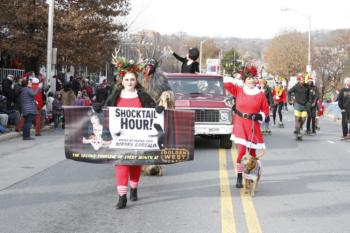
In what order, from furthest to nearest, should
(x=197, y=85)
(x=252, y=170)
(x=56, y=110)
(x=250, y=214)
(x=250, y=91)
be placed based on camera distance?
(x=56, y=110)
(x=197, y=85)
(x=250, y=91)
(x=252, y=170)
(x=250, y=214)

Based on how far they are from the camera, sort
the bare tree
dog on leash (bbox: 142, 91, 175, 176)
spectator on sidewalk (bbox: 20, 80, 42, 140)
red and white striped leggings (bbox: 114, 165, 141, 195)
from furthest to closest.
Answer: the bare tree, spectator on sidewalk (bbox: 20, 80, 42, 140), dog on leash (bbox: 142, 91, 175, 176), red and white striped leggings (bbox: 114, 165, 141, 195)

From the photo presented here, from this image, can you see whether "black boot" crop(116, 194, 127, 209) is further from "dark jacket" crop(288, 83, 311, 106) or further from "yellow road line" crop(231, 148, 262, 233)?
"dark jacket" crop(288, 83, 311, 106)

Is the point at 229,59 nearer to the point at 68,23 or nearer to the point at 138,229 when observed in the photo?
the point at 68,23

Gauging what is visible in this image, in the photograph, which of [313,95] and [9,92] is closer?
[9,92]

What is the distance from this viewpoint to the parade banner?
7484 millimetres

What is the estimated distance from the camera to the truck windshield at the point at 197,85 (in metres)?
14.2

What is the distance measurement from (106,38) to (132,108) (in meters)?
22.4

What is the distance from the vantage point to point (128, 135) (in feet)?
24.7

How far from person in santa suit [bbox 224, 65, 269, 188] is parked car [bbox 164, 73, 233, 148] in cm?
466

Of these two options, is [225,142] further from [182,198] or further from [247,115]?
[182,198]

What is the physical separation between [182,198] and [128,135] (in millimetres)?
1247

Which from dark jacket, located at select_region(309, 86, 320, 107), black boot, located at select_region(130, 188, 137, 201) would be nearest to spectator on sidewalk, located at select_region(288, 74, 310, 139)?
dark jacket, located at select_region(309, 86, 320, 107)

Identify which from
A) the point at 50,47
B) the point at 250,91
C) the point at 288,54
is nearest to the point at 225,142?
the point at 250,91

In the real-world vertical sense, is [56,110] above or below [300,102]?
below
